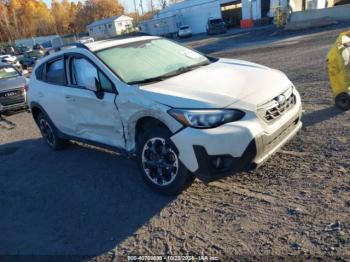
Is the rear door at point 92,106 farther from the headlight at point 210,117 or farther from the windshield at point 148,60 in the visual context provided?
the headlight at point 210,117

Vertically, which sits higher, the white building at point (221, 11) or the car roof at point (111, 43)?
the car roof at point (111, 43)

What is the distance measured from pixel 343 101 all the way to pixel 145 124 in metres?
3.72

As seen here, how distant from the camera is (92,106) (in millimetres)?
4891

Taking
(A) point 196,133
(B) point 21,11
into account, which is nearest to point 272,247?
(A) point 196,133

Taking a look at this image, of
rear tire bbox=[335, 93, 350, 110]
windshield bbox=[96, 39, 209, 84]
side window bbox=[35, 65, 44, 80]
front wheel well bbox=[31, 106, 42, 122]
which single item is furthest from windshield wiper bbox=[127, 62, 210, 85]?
front wheel well bbox=[31, 106, 42, 122]

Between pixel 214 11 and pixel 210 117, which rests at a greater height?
pixel 210 117

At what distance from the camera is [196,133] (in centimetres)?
367

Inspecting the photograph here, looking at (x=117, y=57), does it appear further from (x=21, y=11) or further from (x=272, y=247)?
(x=21, y=11)

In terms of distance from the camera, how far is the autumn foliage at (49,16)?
97.4m

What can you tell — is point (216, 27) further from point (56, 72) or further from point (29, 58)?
point (56, 72)

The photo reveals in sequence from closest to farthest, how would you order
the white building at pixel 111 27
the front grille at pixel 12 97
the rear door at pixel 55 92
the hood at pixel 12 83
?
the rear door at pixel 55 92
the front grille at pixel 12 97
the hood at pixel 12 83
the white building at pixel 111 27

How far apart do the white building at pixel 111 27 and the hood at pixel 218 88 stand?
2837 inches

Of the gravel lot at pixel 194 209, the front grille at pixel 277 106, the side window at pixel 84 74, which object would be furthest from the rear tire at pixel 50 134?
the front grille at pixel 277 106

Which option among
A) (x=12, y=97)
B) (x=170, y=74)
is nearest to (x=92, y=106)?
(x=170, y=74)
